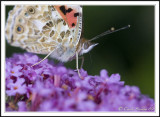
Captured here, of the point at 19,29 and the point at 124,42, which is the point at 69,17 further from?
the point at 124,42

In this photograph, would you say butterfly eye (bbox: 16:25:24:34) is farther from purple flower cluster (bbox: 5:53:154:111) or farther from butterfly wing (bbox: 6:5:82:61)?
purple flower cluster (bbox: 5:53:154:111)

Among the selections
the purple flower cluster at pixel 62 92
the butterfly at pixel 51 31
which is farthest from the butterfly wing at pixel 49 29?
the purple flower cluster at pixel 62 92

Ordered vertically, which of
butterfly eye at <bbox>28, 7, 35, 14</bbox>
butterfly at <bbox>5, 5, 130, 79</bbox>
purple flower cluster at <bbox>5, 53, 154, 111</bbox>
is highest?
butterfly eye at <bbox>28, 7, 35, 14</bbox>

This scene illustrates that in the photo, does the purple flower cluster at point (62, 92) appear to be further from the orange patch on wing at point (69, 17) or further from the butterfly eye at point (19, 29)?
the orange patch on wing at point (69, 17)

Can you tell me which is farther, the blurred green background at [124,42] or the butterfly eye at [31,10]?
the blurred green background at [124,42]

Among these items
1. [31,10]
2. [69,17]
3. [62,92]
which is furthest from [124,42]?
[62,92]

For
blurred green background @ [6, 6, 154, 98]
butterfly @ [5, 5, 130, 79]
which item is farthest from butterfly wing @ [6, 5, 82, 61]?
blurred green background @ [6, 6, 154, 98]
